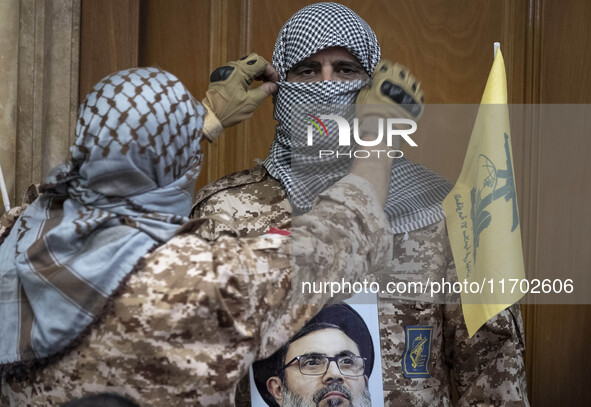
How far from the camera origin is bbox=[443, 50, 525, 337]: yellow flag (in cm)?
163

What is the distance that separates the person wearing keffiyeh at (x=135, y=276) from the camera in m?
1.21

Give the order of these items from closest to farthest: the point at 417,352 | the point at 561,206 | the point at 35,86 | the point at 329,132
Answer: the point at 417,352
the point at 329,132
the point at 35,86
the point at 561,206

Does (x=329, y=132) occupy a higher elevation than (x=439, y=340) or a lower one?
higher

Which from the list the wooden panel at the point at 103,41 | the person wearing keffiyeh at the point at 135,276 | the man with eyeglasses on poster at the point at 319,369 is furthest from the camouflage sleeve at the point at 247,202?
the wooden panel at the point at 103,41

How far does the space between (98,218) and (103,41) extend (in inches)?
46.9

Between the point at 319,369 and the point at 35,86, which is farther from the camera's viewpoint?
the point at 35,86

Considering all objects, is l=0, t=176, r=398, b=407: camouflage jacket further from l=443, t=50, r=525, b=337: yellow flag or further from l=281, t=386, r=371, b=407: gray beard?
l=443, t=50, r=525, b=337: yellow flag

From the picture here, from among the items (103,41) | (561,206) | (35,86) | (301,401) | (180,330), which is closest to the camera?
(180,330)

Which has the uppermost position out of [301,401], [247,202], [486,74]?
[486,74]

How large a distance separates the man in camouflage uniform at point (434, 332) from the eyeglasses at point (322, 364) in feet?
0.46

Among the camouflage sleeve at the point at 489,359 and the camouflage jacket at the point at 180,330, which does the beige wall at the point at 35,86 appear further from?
the camouflage sleeve at the point at 489,359

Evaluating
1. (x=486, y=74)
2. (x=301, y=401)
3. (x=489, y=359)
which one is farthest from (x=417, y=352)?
(x=486, y=74)

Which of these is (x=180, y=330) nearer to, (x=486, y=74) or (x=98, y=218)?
(x=98, y=218)

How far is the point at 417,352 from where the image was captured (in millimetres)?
1715
